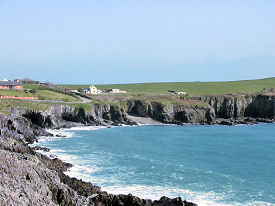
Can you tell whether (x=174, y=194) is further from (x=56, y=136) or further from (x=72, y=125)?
(x=72, y=125)

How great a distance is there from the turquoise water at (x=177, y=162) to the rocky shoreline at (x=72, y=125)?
5582 mm

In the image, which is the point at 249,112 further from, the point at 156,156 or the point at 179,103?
the point at 156,156

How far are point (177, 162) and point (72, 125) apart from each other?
52.2 m

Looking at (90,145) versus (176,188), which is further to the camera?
(90,145)

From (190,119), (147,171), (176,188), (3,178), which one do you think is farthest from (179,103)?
(3,178)

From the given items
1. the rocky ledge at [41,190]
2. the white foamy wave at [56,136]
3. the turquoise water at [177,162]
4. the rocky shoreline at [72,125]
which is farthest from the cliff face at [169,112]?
the rocky ledge at [41,190]

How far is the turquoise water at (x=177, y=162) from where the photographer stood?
151 ft

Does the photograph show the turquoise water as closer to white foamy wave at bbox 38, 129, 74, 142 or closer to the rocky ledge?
white foamy wave at bbox 38, 129, 74, 142

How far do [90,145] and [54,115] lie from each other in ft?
105

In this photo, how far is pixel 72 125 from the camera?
111562 millimetres

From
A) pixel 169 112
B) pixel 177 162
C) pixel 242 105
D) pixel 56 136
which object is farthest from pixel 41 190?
pixel 242 105

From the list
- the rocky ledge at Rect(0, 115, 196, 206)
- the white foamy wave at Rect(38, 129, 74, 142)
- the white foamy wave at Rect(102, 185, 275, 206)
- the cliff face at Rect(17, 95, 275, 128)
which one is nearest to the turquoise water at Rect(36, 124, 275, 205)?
the white foamy wave at Rect(102, 185, 275, 206)

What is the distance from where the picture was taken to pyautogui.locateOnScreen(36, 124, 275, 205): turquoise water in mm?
45938

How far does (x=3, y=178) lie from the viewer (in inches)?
1145
